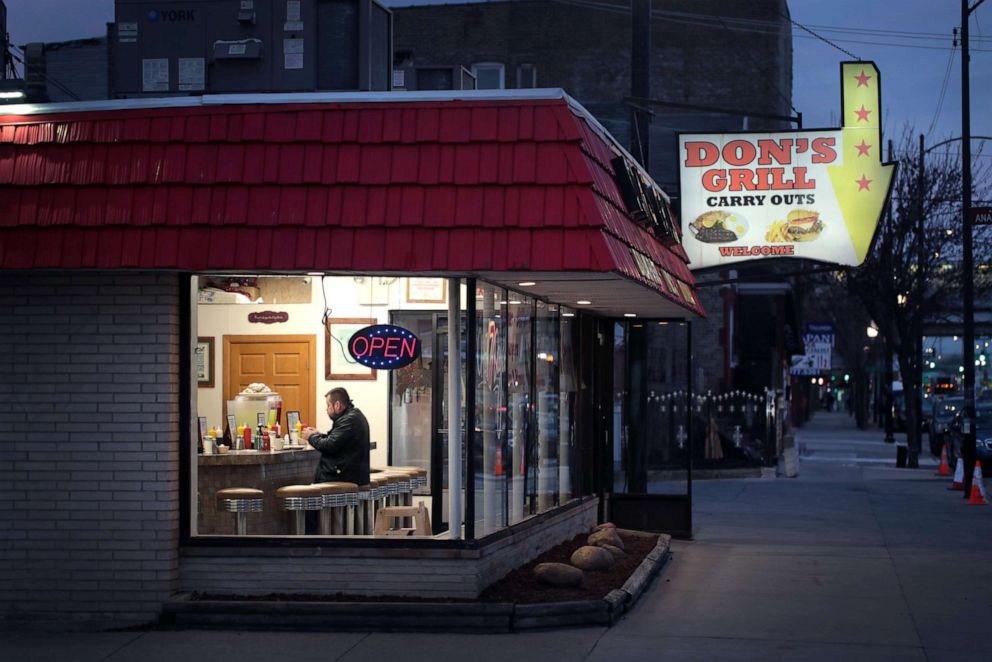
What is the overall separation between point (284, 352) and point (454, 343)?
10.1 ft

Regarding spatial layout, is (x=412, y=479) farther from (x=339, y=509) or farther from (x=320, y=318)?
(x=320, y=318)

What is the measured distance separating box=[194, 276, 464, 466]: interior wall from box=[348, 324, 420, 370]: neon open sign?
0.35 meters

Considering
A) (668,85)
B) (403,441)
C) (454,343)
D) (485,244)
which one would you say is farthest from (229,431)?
(668,85)

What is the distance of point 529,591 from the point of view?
11.1 metres

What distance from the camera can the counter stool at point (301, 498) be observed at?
11.4 meters

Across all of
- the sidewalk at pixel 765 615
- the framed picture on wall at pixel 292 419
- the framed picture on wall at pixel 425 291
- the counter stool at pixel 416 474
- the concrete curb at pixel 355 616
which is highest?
the framed picture on wall at pixel 425 291

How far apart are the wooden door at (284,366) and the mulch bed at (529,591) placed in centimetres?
272

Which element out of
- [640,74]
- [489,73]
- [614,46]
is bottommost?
[640,74]

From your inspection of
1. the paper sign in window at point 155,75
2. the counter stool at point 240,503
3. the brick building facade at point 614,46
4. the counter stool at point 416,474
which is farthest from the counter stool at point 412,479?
the brick building facade at point 614,46

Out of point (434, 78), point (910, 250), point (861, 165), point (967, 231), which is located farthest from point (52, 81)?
point (910, 250)

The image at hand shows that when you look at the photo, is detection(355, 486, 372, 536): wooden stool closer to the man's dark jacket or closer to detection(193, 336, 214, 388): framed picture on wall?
the man's dark jacket

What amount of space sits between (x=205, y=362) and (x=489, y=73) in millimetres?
36978

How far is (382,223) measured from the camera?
1001cm

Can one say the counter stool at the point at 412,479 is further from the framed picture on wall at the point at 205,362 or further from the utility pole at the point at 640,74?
the utility pole at the point at 640,74
